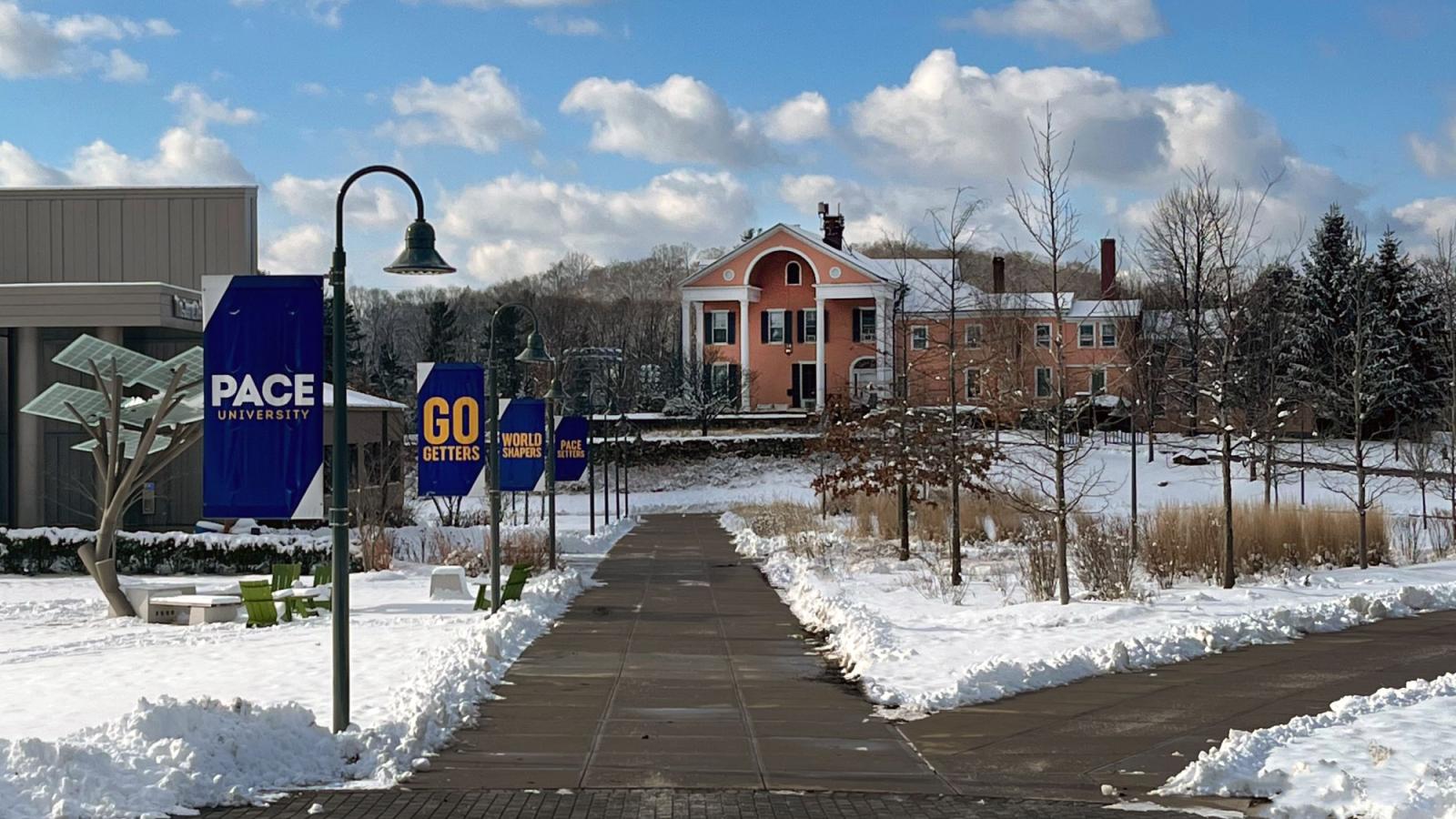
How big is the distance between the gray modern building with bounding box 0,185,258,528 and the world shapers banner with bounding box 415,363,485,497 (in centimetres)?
1228

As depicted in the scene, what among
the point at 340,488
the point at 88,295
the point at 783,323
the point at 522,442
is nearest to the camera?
the point at 340,488

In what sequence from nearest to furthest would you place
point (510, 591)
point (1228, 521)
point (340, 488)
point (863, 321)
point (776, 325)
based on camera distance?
point (340, 488) → point (1228, 521) → point (510, 591) → point (863, 321) → point (776, 325)

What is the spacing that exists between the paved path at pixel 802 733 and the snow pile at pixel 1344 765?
1.46 ft

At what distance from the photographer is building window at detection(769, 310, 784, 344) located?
77.0 meters

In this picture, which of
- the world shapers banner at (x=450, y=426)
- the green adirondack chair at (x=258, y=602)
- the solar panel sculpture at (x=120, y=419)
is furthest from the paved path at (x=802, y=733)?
the solar panel sculpture at (x=120, y=419)

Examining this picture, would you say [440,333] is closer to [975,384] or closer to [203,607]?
[975,384]

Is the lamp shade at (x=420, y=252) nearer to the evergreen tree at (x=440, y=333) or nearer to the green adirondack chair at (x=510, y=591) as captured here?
the green adirondack chair at (x=510, y=591)

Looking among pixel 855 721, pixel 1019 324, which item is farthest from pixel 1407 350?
pixel 855 721

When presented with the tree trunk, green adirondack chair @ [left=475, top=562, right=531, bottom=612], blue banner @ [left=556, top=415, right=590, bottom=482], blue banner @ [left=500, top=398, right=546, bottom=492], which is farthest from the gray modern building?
the tree trunk

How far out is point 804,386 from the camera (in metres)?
78.1

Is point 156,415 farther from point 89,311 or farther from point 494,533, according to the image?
point 89,311

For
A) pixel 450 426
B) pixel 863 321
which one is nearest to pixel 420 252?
pixel 450 426

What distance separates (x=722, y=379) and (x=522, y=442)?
48815mm

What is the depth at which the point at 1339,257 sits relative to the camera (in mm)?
62250
